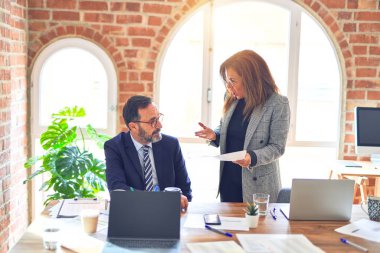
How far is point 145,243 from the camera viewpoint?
1.88m

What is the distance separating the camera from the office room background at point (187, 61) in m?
3.88

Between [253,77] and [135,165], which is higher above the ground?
[253,77]

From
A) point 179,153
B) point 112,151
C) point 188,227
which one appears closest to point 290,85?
point 179,153

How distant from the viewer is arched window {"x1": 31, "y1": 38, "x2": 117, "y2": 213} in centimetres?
392

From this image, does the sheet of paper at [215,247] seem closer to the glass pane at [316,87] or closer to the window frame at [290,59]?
the window frame at [290,59]

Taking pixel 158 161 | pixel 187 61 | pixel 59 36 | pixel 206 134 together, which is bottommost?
pixel 158 161

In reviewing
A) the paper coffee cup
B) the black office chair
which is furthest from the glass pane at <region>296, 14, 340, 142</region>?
the paper coffee cup

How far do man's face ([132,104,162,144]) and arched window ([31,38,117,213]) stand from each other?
1427mm

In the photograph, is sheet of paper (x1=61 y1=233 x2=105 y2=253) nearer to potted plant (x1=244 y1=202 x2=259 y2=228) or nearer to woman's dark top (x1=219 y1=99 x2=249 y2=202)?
potted plant (x1=244 y1=202 x2=259 y2=228)

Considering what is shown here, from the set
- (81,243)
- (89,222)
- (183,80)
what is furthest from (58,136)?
(81,243)

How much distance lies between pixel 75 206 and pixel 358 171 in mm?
2125

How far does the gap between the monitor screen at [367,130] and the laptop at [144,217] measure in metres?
Result: 2.26

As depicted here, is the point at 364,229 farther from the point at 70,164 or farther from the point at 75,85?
the point at 75,85

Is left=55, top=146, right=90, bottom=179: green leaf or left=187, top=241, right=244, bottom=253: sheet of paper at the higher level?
left=55, top=146, right=90, bottom=179: green leaf
